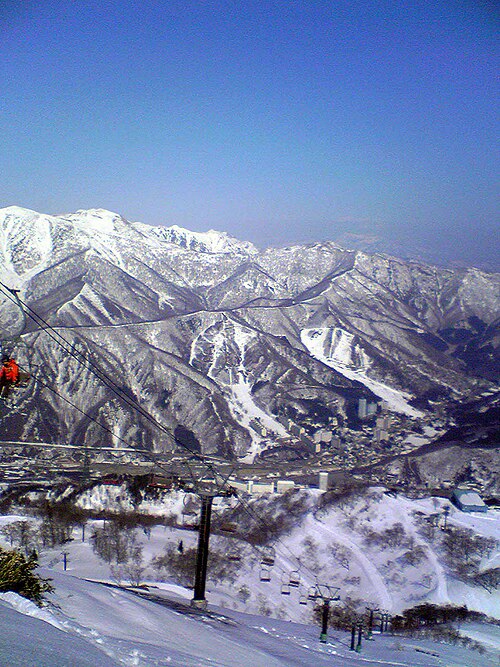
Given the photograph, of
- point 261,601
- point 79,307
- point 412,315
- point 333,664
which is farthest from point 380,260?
point 333,664

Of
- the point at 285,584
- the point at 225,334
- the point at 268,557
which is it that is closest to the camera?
the point at 285,584

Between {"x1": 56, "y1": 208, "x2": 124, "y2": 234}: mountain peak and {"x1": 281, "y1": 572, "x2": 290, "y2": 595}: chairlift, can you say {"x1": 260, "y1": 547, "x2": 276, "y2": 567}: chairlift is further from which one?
{"x1": 56, "y1": 208, "x2": 124, "y2": 234}: mountain peak

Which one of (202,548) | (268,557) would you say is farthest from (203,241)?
(202,548)

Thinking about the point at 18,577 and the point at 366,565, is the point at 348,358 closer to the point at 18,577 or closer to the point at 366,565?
the point at 366,565

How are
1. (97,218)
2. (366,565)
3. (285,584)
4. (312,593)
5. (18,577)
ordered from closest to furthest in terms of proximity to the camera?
(18,577), (312,593), (285,584), (366,565), (97,218)

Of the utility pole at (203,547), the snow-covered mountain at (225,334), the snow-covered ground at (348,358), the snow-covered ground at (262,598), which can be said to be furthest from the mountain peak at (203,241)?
the utility pole at (203,547)

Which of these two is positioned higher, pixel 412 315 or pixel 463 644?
pixel 412 315

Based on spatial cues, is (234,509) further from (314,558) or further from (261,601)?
(261,601)
